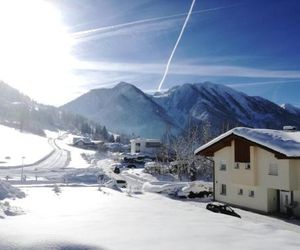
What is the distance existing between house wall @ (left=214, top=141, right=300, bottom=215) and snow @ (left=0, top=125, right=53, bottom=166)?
63.6m

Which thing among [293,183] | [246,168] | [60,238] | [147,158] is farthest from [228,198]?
[147,158]

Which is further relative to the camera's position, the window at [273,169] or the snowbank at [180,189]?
the snowbank at [180,189]

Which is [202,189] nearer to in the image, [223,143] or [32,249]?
[223,143]

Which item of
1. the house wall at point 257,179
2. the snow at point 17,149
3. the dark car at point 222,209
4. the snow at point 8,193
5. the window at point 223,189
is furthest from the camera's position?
the snow at point 17,149

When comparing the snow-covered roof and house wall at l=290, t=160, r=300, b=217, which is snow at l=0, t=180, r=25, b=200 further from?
house wall at l=290, t=160, r=300, b=217

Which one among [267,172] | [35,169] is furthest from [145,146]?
[267,172]

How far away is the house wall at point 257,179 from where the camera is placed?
34.2 metres

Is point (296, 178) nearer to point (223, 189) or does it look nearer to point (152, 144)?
point (223, 189)

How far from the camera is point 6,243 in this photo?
11008 mm

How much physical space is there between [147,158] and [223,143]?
81242 millimetres

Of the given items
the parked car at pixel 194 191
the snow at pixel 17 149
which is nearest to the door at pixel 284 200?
the parked car at pixel 194 191

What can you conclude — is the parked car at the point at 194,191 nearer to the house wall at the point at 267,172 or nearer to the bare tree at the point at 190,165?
the house wall at the point at 267,172

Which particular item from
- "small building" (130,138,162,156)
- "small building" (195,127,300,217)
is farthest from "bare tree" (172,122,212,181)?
"small building" (130,138,162,156)

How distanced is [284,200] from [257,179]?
2.90m
